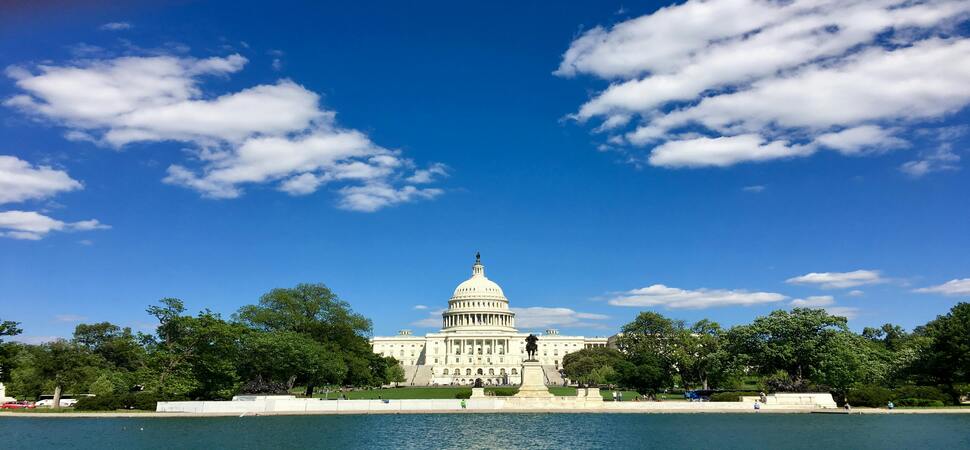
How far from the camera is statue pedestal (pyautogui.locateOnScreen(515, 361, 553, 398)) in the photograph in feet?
215

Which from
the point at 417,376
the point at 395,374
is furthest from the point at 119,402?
the point at 417,376

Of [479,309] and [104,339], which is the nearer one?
[104,339]

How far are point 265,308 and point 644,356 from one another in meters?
42.5

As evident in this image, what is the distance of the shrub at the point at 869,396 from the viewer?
5897 centimetres

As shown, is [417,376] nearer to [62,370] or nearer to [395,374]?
[395,374]

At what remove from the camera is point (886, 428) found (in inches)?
1736

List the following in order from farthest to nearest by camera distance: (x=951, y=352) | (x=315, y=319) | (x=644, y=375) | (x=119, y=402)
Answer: (x=315, y=319) < (x=644, y=375) < (x=951, y=352) < (x=119, y=402)

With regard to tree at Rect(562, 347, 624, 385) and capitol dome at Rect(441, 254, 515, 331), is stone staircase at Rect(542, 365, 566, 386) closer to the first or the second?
tree at Rect(562, 347, 624, 385)

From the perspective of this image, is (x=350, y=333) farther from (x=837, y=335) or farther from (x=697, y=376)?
(x=837, y=335)

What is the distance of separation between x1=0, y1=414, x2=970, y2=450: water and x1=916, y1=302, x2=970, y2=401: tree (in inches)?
589

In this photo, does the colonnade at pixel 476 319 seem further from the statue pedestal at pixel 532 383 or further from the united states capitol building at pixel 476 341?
the statue pedestal at pixel 532 383

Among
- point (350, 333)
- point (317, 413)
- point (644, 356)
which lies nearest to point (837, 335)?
point (644, 356)

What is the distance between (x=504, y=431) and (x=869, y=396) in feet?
110

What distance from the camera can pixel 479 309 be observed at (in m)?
190
